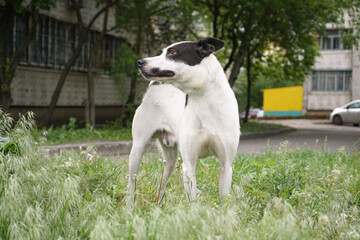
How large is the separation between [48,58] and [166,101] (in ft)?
45.2

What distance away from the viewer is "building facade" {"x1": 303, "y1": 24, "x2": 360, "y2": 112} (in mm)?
39406

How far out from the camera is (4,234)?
304cm

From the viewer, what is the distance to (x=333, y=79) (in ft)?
133

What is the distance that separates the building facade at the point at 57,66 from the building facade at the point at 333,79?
79.5 feet

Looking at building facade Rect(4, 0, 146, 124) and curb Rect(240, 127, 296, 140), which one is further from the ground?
building facade Rect(4, 0, 146, 124)

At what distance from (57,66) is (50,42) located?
36.5 inches

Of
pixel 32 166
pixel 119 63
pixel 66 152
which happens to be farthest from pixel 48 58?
pixel 32 166

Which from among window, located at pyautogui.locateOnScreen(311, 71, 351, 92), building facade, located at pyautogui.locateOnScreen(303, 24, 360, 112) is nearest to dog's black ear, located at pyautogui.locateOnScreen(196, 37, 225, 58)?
building facade, located at pyautogui.locateOnScreen(303, 24, 360, 112)

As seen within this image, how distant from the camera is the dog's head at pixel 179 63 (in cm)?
364

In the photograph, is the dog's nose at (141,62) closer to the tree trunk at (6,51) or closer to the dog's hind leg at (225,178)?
the dog's hind leg at (225,178)

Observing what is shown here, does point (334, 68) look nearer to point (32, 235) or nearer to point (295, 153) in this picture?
point (295, 153)

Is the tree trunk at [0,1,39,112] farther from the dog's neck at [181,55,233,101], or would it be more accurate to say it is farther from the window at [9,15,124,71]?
the dog's neck at [181,55,233,101]

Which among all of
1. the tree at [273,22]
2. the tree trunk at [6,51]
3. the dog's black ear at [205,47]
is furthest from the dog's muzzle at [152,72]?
the tree at [273,22]

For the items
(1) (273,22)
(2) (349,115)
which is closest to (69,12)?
(1) (273,22)
